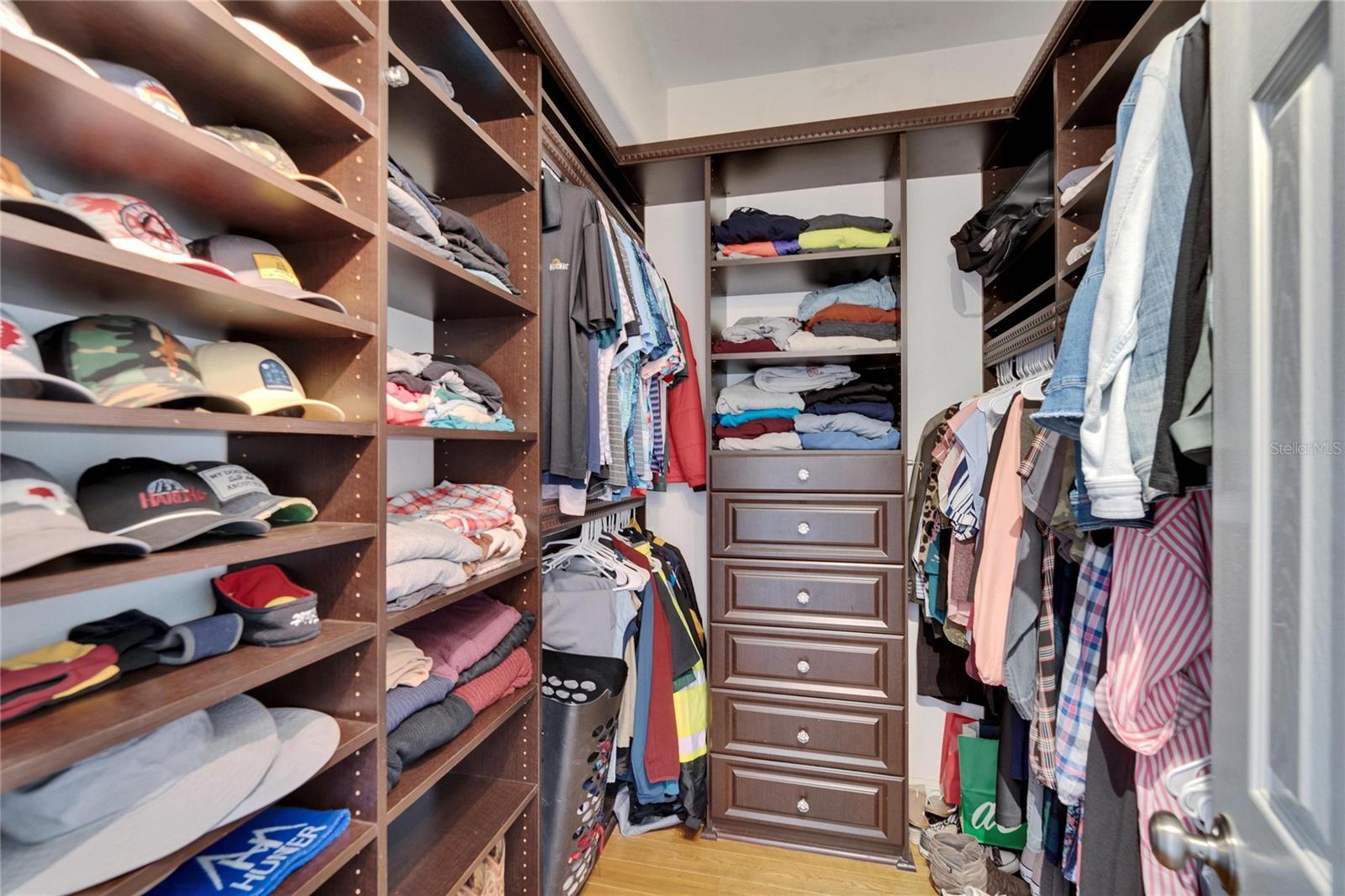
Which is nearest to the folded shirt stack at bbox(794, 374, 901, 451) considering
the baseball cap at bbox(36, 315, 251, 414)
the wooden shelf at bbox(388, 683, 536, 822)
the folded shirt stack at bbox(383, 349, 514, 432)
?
the folded shirt stack at bbox(383, 349, 514, 432)

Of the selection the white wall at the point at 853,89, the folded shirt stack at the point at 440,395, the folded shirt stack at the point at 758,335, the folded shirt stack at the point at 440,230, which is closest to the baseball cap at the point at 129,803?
the folded shirt stack at the point at 440,395

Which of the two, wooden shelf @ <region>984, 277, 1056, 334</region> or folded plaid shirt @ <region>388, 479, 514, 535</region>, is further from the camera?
wooden shelf @ <region>984, 277, 1056, 334</region>

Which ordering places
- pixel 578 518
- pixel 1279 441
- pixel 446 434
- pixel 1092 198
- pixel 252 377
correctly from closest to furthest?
pixel 1279 441
pixel 252 377
pixel 446 434
pixel 1092 198
pixel 578 518

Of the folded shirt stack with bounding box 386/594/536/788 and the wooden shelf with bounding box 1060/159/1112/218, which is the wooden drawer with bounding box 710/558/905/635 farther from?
the wooden shelf with bounding box 1060/159/1112/218

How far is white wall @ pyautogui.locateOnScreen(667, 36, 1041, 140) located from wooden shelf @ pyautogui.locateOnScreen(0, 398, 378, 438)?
7.81 ft

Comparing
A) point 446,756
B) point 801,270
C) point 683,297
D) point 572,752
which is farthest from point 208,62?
point 683,297

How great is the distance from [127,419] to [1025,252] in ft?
7.19

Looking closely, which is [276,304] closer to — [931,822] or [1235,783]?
[1235,783]

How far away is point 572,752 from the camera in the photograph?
1.53 metres

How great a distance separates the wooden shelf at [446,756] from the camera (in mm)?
961

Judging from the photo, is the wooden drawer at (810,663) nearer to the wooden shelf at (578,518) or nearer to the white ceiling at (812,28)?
the wooden shelf at (578,518)

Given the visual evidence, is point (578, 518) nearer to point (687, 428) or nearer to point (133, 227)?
point (687, 428)

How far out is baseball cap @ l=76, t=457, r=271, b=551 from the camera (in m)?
0.65

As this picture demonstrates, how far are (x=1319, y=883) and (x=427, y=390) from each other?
4.16 feet
